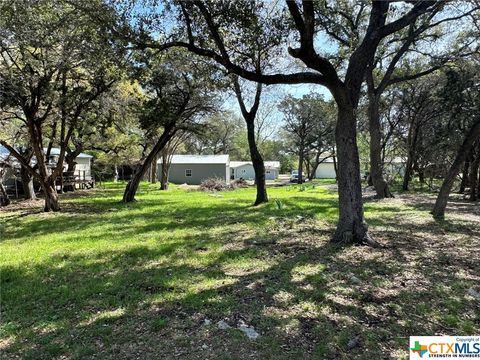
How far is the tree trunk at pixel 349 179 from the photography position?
620 centimetres

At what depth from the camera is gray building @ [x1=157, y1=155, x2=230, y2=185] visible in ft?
116

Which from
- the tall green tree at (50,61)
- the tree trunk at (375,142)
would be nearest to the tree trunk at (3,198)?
the tall green tree at (50,61)

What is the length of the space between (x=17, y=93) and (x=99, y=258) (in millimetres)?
6769

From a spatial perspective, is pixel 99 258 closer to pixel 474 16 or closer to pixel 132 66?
pixel 132 66

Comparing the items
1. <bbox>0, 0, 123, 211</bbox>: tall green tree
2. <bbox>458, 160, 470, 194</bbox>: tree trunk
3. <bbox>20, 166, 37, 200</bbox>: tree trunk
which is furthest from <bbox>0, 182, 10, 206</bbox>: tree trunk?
<bbox>458, 160, 470, 194</bbox>: tree trunk

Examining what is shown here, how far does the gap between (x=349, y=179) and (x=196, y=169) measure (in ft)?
101

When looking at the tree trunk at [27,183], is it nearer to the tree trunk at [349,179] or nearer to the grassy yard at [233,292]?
the grassy yard at [233,292]

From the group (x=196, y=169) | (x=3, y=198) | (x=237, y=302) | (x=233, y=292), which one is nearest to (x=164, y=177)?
(x=196, y=169)

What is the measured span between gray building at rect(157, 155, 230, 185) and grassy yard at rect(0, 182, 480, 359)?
2734 centimetres

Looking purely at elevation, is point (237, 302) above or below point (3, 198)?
below

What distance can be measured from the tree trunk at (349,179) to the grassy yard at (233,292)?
349 mm

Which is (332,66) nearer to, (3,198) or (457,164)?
(457,164)

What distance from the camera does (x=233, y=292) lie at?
4.23 metres

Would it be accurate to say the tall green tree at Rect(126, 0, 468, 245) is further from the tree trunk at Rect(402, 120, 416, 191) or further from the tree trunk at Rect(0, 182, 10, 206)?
the tree trunk at Rect(402, 120, 416, 191)
